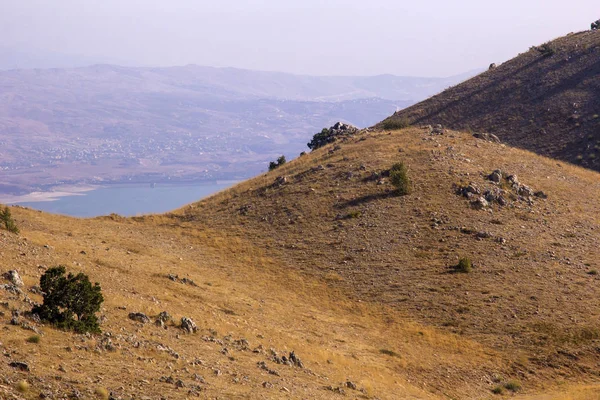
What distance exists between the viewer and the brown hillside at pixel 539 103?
191ft

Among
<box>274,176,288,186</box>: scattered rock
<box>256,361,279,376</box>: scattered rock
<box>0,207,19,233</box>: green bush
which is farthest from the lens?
<box>274,176,288,186</box>: scattered rock

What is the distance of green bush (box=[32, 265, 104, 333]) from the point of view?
16.5 meters

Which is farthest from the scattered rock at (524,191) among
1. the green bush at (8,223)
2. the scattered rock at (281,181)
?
the green bush at (8,223)

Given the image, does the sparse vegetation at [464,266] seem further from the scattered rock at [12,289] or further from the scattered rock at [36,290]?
the scattered rock at [12,289]

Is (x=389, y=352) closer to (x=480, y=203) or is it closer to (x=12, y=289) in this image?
(x=12, y=289)

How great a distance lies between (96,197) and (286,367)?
15691 cm

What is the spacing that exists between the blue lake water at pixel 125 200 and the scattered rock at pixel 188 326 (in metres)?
101

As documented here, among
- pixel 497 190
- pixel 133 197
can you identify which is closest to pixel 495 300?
pixel 497 190

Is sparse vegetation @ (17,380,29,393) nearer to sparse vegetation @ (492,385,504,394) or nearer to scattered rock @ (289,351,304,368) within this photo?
scattered rock @ (289,351,304,368)

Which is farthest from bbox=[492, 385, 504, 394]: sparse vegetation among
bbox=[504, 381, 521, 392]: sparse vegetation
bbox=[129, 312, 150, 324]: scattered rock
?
bbox=[129, 312, 150, 324]: scattered rock

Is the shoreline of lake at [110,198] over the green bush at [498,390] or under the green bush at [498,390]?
over

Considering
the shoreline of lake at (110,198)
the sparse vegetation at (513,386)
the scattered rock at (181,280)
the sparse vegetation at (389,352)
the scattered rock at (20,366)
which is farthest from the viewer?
the shoreline of lake at (110,198)

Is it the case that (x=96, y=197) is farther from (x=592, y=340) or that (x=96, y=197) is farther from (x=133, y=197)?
(x=592, y=340)

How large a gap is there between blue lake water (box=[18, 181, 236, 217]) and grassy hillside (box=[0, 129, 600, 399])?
82230 millimetres
